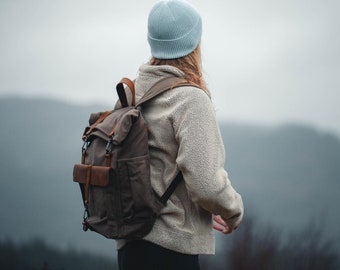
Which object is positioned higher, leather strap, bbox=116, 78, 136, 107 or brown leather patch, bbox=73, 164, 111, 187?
leather strap, bbox=116, 78, 136, 107

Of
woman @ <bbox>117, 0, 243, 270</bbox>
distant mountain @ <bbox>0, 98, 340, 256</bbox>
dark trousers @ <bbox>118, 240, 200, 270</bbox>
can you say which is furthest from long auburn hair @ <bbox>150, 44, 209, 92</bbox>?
distant mountain @ <bbox>0, 98, 340, 256</bbox>

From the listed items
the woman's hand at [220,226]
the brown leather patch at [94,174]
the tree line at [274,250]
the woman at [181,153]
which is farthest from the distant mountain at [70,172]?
the brown leather patch at [94,174]

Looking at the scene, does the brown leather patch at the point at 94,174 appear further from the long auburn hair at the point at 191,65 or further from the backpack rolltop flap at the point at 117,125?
the long auburn hair at the point at 191,65

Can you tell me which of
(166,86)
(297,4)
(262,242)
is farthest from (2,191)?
(166,86)

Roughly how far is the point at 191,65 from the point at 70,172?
1.84m

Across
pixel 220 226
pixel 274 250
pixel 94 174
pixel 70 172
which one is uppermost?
pixel 94 174

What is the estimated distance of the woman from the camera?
5.32 ft

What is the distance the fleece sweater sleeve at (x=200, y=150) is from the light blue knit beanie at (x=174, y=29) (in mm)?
149

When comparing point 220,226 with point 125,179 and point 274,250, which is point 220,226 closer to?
point 125,179

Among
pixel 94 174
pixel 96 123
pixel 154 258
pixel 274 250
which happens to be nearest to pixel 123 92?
pixel 96 123

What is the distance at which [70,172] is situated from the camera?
11.3 ft

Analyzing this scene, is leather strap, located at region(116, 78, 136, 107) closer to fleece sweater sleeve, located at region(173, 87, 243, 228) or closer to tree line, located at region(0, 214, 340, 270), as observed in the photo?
fleece sweater sleeve, located at region(173, 87, 243, 228)

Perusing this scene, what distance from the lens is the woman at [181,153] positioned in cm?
162

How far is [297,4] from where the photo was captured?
3172 millimetres
